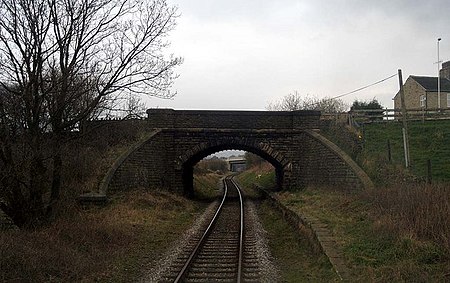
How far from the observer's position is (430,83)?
4800cm

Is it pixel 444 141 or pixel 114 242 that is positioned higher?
pixel 444 141

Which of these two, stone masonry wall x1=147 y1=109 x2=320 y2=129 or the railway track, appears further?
stone masonry wall x1=147 y1=109 x2=320 y2=129

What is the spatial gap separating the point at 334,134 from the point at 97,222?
14458 millimetres

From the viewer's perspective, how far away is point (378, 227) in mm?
9430

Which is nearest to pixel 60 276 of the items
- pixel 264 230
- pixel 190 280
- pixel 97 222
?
pixel 190 280

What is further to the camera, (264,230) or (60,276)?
(264,230)

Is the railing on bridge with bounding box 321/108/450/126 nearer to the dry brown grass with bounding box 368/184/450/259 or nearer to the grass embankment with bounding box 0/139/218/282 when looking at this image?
the grass embankment with bounding box 0/139/218/282

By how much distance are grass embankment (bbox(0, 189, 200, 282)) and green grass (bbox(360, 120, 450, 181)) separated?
31.8 ft

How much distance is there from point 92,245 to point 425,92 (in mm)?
43550

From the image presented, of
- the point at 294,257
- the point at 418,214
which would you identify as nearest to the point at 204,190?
the point at 294,257

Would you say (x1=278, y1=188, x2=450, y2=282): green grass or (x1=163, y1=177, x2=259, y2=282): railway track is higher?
(x1=278, y1=188, x2=450, y2=282): green grass

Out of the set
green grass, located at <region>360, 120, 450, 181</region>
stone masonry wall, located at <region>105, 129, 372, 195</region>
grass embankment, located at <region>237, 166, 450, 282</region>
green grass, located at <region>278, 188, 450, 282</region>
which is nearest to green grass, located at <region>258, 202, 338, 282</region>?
grass embankment, located at <region>237, 166, 450, 282</region>

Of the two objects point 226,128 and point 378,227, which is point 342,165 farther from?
point 378,227

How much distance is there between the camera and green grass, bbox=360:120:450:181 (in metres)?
18.5
